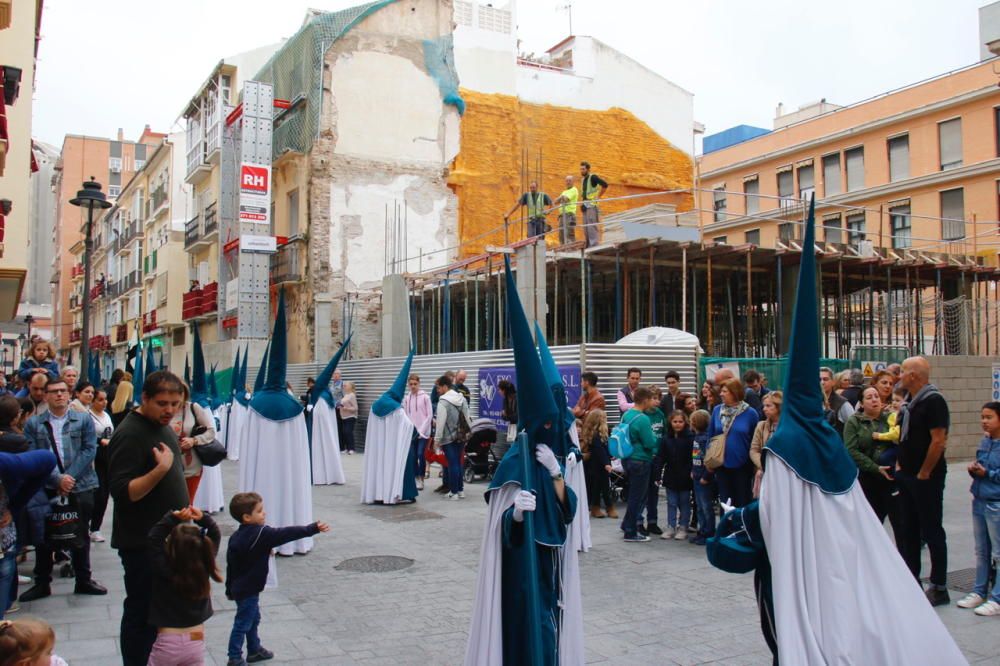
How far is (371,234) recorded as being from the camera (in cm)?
2758

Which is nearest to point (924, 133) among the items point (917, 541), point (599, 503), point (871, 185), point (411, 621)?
point (871, 185)

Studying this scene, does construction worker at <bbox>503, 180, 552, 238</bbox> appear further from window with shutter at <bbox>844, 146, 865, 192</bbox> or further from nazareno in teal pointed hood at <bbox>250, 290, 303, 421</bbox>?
window with shutter at <bbox>844, 146, 865, 192</bbox>

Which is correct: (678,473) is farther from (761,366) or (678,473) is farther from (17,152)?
(17,152)

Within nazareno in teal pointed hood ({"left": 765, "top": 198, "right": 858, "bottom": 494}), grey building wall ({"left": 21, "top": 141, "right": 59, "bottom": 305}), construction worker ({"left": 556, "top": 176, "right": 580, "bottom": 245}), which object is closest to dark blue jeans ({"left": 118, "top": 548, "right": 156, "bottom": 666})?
nazareno in teal pointed hood ({"left": 765, "top": 198, "right": 858, "bottom": 494})

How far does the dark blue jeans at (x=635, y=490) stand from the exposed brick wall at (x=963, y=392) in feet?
32.7

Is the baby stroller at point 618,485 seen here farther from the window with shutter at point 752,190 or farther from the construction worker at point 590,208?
the window with shutter at point 752,190

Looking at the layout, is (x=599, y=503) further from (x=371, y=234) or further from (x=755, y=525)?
(x=371, y=234)

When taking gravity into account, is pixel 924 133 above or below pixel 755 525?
above

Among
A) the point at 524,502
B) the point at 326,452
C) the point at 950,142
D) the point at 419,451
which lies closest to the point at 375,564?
the point at 524,502

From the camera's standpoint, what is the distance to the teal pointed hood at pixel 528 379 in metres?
4.41

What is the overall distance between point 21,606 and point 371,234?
21.3 metres

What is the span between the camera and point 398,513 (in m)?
11.8

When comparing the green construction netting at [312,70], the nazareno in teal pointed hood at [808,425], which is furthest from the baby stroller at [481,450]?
the green construction netting at [312,70]

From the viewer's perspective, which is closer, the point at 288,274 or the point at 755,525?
the point at 755,525
